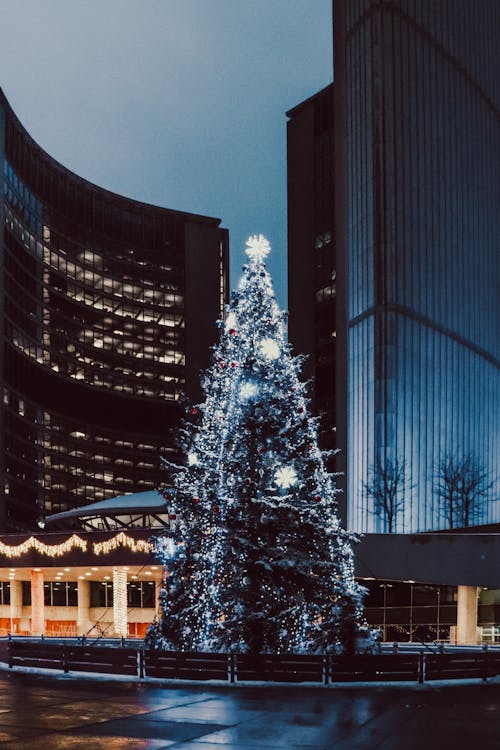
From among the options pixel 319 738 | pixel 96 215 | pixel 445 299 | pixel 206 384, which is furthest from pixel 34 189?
pixel 319 738

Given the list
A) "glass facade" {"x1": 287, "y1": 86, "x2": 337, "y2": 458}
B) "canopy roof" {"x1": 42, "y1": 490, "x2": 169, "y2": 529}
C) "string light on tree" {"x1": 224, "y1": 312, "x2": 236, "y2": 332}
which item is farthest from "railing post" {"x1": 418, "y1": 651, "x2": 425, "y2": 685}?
"glass facade" {"x1": 287, "y1": 86, "x2": 337, "y2": 458}

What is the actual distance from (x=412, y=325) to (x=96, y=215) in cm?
8453

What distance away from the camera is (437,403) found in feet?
→ 234

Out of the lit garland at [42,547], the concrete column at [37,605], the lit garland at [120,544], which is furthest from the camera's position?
the concrete column at [37,605]

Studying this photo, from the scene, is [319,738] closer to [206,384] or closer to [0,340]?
[206,384]

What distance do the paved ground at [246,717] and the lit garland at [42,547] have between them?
28.1 m

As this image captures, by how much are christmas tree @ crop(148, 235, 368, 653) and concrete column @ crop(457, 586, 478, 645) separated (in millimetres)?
19802

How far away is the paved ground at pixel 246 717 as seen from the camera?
1622 centimetres

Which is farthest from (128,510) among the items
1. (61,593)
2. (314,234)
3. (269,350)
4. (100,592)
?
(314,234)

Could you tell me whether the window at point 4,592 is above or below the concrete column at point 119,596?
below

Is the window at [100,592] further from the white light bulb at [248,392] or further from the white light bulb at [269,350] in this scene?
the white light bulb at [269,350]

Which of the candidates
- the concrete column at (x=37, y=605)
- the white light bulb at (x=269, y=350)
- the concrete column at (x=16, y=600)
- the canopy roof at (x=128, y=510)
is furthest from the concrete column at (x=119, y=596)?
the white light bulb at (x=269, y=350)

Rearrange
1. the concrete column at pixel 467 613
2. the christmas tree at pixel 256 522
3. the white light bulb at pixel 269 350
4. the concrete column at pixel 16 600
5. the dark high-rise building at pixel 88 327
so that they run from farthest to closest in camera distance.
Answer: the dark high-rise building at pixel 88 327 < the concrete column at pixel 16 600 < the concrete column at pixel 467 613 < the white light bulb at pixel 269 350 < the christmas tree at pixel 256 522

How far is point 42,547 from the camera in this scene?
183 ft
